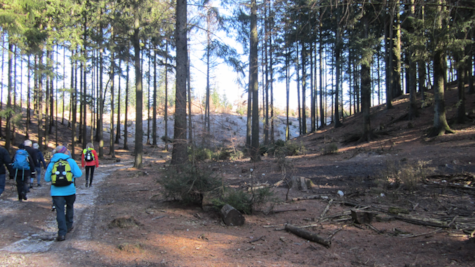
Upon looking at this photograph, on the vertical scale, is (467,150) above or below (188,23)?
below

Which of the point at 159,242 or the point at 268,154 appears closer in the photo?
the point at 159,242

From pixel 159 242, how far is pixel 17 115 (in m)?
14.3

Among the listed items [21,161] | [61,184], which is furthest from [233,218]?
Result: [21,161]

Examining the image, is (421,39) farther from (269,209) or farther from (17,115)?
(17,115)

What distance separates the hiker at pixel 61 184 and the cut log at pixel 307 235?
14.0 ft

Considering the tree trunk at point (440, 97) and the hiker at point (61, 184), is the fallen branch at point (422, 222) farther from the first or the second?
the tree trunk at point (440, 97)

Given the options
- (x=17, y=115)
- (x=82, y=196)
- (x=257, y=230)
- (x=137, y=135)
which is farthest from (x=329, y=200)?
(x=17, y=115)

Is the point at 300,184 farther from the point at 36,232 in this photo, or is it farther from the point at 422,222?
the point at 36,232

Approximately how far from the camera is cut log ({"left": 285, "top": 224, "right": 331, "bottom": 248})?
186 inches

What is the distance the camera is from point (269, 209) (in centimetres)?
671

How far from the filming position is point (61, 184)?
501cm

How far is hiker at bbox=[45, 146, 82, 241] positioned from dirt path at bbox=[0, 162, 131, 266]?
0.34 meters

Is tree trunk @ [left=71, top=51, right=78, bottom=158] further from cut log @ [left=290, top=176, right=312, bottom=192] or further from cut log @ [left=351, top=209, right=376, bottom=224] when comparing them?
cut log @ [left=351, top=209, right=376, bottom=224]

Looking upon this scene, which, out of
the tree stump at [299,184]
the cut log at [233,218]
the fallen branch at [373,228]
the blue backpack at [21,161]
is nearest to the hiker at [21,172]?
the blue backpack at [21,161]
